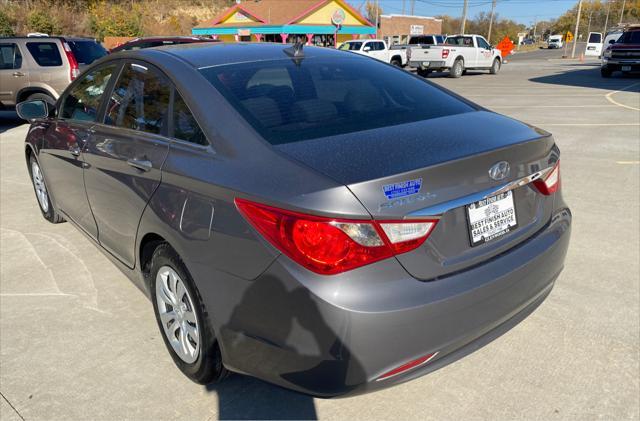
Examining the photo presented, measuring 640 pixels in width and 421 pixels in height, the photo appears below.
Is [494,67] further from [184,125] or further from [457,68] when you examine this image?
[184,125]

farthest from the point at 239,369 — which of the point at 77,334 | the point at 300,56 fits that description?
the point at 300,56

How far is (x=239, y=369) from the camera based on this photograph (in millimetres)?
2361

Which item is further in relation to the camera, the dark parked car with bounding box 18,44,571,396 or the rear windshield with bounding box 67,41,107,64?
the rear windshield with bounding box 67,41,107,64

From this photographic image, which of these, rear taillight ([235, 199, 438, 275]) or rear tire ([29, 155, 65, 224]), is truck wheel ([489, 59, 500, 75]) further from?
rear taillight ([235, 199, 438, 275])

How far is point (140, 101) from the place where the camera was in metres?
3.13

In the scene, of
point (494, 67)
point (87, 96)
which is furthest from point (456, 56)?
point (87, 96)

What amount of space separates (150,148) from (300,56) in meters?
1.06

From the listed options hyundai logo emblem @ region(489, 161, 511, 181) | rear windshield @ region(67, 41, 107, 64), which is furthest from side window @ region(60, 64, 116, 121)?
rear windshield @ region(67, 41, 107, 64)

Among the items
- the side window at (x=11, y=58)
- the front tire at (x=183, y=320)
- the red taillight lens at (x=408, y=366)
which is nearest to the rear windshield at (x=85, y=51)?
the side window at (x=11, y=58)

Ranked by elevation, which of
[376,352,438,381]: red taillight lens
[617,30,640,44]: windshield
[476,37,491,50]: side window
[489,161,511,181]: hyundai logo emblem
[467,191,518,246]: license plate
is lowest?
[376,352,438,381]: red taillight lens

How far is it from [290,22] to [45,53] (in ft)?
108

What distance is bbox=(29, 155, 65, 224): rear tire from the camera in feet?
16.6

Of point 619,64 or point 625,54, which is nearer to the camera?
point 625,54

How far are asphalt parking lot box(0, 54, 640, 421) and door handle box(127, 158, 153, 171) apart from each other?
1056mm
